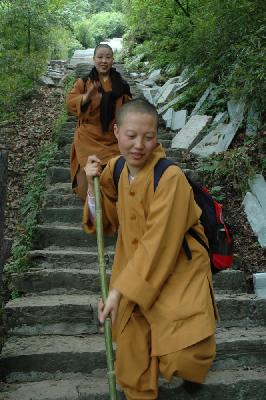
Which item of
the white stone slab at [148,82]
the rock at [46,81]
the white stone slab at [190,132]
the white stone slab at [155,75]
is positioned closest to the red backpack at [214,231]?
the white stone slab at [190,132]

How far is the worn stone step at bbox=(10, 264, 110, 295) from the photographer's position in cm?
410

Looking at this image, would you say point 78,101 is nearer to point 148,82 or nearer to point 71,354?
point 71,354

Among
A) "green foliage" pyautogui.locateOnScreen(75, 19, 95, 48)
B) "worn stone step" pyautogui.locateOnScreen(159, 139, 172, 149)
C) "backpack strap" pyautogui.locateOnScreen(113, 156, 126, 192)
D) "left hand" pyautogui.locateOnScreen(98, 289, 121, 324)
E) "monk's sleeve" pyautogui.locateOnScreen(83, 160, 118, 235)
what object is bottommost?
"left hand" pyautogui.locateOnScreen(98, 289, 121, 324)

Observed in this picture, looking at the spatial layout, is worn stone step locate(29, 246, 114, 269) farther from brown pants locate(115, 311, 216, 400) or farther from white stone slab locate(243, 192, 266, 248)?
brown pants locate(115, 311, 216, 400)

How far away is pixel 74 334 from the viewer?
3.73 meters

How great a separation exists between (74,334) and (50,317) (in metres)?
0.23

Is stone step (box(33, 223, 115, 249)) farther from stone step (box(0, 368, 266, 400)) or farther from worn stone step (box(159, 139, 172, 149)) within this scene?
worn stone step (box(159, 139, 172, 149))

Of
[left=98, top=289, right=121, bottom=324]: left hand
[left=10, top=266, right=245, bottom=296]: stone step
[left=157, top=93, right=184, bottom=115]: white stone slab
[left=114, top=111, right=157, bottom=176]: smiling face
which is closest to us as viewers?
[left=98, top=289, right=121, bottom=324]: left hand

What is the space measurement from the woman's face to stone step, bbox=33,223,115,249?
1.72m

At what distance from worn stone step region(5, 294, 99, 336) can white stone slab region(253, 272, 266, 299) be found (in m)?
1.41

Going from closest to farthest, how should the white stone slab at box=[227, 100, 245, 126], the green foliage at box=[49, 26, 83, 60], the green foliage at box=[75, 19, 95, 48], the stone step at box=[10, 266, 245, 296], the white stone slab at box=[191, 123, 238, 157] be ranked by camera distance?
the stone step at box=[10, 266, 245, 296] → the white stone slab at box=[191, 123, 238, 157] → the white stone slab at box=[227, 100, 245, 126] → the green foliage at box=[49, 26, 83, 60] → the green foliage at box=[75, 19, 95, 48]

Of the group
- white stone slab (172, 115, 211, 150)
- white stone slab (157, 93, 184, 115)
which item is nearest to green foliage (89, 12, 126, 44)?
white stone slab (157, 93, 184, 115)

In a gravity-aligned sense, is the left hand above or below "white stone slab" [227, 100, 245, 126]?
below

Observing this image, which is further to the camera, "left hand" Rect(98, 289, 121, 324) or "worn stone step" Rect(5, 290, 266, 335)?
"worn stone step" Rect(5, 290, 266, 335)
